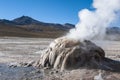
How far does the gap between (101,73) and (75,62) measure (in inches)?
104

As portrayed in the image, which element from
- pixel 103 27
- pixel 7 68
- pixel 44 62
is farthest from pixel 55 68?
pixel 103 27

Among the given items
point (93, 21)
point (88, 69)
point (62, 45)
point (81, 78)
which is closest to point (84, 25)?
point (93, 21)

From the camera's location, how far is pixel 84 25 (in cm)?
2281

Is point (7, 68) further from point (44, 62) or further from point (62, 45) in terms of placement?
point (62, 45)

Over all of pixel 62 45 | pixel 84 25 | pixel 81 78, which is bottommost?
pixel 81 78

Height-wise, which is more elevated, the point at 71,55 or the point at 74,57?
the point at 71,55

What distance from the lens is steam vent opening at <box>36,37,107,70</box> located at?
21016mm

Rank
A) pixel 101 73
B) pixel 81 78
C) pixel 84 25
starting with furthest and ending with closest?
1. pixel 84 25
2. pixel 101 73
3. pixel 81 78

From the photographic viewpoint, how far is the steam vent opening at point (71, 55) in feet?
68.9

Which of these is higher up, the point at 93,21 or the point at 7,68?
the point at 93,21

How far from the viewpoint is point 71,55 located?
21047mm

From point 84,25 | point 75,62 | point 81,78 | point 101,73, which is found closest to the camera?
point 81,78

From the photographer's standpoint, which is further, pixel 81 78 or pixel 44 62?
pixel 44 62

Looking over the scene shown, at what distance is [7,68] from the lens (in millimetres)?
21719
